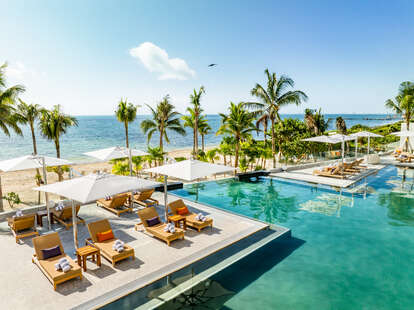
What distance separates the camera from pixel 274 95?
842 inches

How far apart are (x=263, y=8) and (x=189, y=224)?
63.7 feet

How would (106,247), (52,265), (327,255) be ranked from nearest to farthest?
(52,265) → (106,247) → (327,255)

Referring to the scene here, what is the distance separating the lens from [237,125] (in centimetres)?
2009

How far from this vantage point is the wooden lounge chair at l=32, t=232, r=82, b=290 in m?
5.66

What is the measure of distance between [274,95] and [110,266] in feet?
60.7

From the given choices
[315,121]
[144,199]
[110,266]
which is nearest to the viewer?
[110,266]

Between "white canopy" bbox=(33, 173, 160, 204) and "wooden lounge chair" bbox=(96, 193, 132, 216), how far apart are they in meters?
3.50

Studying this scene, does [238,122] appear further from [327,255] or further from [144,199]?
[327,255]

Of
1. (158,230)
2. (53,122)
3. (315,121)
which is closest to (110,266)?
(158,230)

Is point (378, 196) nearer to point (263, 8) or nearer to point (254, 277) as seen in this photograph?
point (254, 277)

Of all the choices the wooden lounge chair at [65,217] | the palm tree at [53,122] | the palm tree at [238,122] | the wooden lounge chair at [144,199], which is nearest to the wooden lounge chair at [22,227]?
the wooden lounge chair at [65,217]

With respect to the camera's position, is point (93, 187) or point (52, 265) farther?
point (93, 187)

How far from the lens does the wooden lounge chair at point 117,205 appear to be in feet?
34.8

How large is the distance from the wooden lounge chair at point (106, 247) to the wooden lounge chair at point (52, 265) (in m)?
0.81
